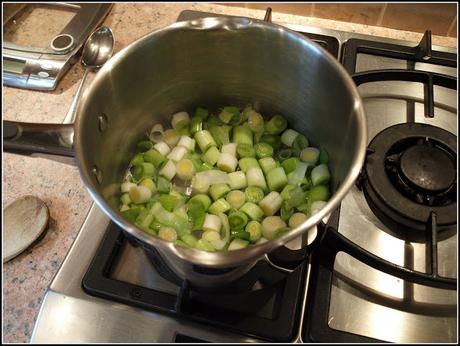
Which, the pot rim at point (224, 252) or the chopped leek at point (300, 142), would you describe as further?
the chopped leek at point (300, 142)

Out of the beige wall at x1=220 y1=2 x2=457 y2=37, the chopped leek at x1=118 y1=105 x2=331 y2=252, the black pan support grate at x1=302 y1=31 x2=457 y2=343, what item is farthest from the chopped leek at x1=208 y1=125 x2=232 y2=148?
the beige wall at x1=220 y1=2 x2=457 y2=37

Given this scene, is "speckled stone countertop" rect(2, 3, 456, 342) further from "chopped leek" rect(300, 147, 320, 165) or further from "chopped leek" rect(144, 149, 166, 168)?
"chopped leek" rect(300, 147, 320, 165)

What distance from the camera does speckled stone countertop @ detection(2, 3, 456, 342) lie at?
0.54 m

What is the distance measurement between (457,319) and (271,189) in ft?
0.93

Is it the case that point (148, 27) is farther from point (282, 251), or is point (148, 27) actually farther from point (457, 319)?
point (457, 319)

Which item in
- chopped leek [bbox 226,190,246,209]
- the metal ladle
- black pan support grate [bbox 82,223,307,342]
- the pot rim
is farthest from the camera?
the metal ladle

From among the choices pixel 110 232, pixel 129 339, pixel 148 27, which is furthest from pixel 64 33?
pixel 129 339

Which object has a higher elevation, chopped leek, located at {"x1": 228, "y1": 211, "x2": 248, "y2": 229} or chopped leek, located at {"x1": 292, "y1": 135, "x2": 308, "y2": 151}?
chopped leek, located at {"x1": 292, "y1": 135, "x2": 308, "y2": 151}

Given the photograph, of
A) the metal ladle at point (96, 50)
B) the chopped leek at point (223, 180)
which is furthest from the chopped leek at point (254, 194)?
the metal ladle at point (96, 50)

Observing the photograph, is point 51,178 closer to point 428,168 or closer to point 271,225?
point 271,225

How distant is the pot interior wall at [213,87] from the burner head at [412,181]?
0.06m

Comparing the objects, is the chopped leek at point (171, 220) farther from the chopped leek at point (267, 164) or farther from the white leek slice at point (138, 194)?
the chopped leek at point (267, 164)

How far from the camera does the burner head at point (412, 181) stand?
1.77 ft

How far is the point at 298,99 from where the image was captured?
61 cm
